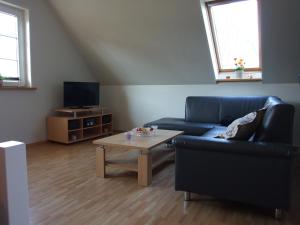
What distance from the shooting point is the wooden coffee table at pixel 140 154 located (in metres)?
2.88

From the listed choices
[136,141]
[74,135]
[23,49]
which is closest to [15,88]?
[23,49]

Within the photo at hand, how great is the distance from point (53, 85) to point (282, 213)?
444 centimetres

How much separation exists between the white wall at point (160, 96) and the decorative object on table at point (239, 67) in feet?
0.66

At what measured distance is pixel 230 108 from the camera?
4418 millimetres

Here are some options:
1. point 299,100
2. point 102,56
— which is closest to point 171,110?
point 102,56

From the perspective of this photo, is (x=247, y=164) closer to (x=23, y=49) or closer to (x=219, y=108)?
(x=219, y=108)

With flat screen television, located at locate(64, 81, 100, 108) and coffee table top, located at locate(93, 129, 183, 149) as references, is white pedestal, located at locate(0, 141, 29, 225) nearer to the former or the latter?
coffee table top, located at locate(93, 129, 183, 149)

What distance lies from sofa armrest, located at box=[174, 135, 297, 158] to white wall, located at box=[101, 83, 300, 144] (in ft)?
8.49

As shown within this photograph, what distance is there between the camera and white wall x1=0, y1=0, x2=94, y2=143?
4371mm

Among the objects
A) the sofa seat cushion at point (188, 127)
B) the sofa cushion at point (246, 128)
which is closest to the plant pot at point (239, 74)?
the sofa seat cushion at point (188, 127)

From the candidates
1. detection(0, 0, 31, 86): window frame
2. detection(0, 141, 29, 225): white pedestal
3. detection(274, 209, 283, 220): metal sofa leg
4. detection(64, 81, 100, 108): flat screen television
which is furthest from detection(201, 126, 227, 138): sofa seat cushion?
detection(0, 0, 31, 86): window frame

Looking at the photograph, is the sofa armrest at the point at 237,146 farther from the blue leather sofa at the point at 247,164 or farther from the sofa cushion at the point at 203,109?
the sofa cushion at the point at 203,109

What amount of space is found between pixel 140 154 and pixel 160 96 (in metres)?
2.73

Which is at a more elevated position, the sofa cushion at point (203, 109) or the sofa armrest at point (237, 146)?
the sofa cushion at point (203, 109)
